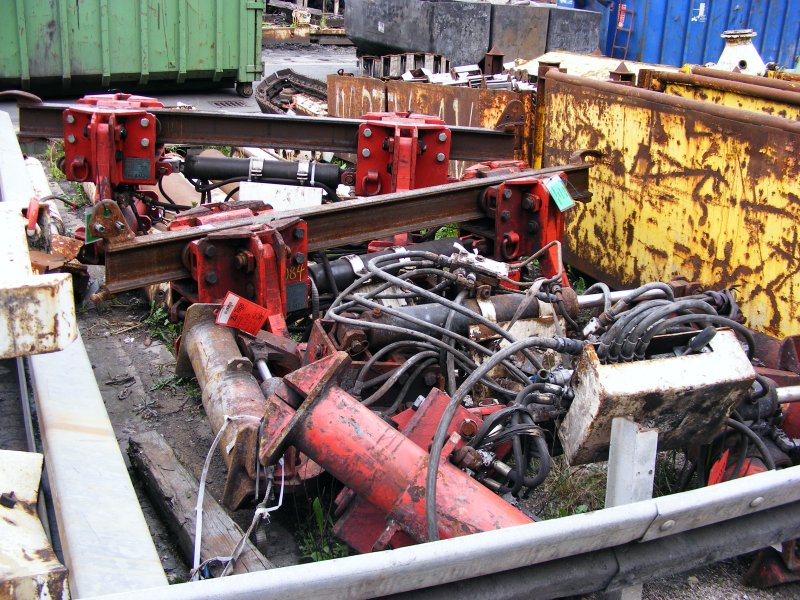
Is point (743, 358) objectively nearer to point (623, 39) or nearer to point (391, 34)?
point (391, 34)

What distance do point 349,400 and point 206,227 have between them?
5.26ft

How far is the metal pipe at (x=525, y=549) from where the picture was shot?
5.47ft

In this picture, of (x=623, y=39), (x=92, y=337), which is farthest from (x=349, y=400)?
(x=623, y=39)

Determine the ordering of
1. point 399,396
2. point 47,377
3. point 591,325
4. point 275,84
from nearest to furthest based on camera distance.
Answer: point 47,377, point 591,325, point 399,396, point 275,84

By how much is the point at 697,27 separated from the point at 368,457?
14.5m

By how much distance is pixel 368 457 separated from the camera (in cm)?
231

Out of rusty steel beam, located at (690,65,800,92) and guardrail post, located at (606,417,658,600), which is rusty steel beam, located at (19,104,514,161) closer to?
rusty steel beam, located at (690,65,800,92)

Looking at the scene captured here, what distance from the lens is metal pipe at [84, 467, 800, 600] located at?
1.67 metres

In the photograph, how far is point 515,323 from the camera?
11.5 ft

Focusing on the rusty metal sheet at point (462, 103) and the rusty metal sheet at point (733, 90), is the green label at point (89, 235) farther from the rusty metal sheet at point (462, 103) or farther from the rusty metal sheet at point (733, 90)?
the rusty metal sheet at point (733, 90)

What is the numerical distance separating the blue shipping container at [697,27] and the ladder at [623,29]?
19 millimetres

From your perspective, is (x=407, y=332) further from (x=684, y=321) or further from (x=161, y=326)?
(x=161, y=326)

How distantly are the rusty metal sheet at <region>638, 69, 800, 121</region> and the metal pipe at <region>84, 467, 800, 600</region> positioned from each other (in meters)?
3.05

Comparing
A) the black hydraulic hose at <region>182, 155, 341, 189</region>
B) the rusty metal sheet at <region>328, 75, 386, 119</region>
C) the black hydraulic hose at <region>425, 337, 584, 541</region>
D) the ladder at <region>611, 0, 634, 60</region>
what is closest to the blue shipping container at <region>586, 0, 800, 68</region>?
the ladder at <region>611, 0, 634, 60</region>
